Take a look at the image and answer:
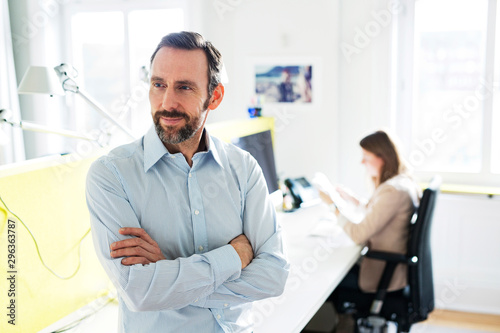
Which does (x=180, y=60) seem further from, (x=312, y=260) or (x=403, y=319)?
(x=403, y=319)

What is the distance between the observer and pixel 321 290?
221cm

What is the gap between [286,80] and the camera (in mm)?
3975

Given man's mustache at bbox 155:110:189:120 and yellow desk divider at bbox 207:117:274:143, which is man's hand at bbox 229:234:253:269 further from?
yellow desk divider at bbox 207:117:274:143

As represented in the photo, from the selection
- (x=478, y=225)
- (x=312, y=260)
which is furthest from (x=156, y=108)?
(x=478, y=225)

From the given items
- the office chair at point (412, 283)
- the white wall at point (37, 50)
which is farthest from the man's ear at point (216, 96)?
the white wall at point (37, 50)

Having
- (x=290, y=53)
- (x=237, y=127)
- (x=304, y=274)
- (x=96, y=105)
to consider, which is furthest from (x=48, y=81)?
(x=290, y=53)

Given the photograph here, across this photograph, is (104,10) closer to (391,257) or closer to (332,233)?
(332,233)

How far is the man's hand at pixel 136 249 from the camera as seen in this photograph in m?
1.33

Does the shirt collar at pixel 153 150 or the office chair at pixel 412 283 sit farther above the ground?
the shirt collar at pixel 153 150

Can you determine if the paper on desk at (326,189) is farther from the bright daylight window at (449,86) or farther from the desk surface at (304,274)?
the bright daylight window at (449,86)

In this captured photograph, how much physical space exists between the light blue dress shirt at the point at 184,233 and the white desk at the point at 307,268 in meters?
0.43

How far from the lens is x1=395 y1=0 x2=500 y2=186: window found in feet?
12.4

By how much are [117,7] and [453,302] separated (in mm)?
3276

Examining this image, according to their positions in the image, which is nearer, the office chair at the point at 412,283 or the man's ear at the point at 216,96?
the man's ear at the point at 216,96
